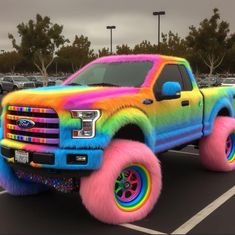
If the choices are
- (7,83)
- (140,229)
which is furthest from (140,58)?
(7,83)

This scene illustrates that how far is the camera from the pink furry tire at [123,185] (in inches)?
189

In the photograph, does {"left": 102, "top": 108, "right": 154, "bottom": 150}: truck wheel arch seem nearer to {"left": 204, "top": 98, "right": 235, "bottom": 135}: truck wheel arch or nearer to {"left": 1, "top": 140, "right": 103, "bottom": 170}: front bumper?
{"left": 1, "top": 140, "right": 103, "bottom": 170}: front bumper

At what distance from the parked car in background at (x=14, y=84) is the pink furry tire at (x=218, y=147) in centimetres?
2904

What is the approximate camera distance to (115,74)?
6.44 metres

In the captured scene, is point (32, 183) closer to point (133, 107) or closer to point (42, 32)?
point (133, 107)

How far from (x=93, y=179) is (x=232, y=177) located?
337 cm

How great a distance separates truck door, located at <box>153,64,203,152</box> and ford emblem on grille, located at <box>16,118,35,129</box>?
5.48 feet

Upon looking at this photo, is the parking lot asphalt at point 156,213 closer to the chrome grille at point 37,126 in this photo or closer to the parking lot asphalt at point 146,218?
the parking lot asphalt at point 146,218

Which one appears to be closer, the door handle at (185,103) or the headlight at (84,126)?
the headlight at (84,126)

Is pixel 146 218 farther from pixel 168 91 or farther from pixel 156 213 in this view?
pixel 168 91

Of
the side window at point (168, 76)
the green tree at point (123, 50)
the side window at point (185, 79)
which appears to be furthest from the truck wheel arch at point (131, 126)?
the green tree at point (123, 50)

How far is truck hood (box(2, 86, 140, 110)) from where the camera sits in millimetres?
4878

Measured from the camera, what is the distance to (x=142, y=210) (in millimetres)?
5238

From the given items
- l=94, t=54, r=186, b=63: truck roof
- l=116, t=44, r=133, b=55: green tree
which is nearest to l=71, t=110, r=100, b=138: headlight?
l=94, t=54, r=186, b=63: truck roof
